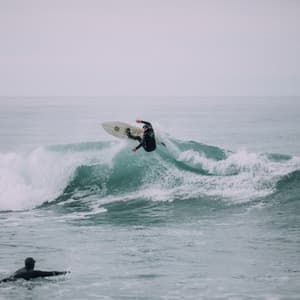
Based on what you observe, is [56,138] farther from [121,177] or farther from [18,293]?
[18,293]

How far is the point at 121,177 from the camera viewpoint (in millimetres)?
26766

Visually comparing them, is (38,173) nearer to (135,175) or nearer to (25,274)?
(135,175)

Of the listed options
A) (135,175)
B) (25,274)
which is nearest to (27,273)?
(25,274)

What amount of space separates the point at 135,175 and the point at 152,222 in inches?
257

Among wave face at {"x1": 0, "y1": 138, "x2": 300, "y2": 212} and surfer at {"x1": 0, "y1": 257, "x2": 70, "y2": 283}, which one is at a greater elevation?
wave face at {"x1": 0, "y1": 138, "x2": 300, "y2": 212}

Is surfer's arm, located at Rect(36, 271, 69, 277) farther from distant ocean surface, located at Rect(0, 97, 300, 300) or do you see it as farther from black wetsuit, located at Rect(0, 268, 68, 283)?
distant ocean surface, located at Rect(0, 97, 300, 300)

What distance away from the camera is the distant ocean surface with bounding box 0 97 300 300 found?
1395 centimetres

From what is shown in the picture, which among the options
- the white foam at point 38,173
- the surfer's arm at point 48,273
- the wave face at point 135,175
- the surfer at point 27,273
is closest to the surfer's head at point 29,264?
the surfer at point 27,273

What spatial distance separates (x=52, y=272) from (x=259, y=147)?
35.8 metres

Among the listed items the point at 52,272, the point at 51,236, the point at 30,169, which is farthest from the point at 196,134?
the point at 52,272

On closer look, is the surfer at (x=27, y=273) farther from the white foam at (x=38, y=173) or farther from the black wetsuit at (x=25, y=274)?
the white foam at (x=38, y=173)

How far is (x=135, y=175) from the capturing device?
88.2ft

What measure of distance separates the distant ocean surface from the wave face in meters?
0.06

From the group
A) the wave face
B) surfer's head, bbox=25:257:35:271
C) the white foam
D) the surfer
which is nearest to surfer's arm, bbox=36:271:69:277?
the surfer
